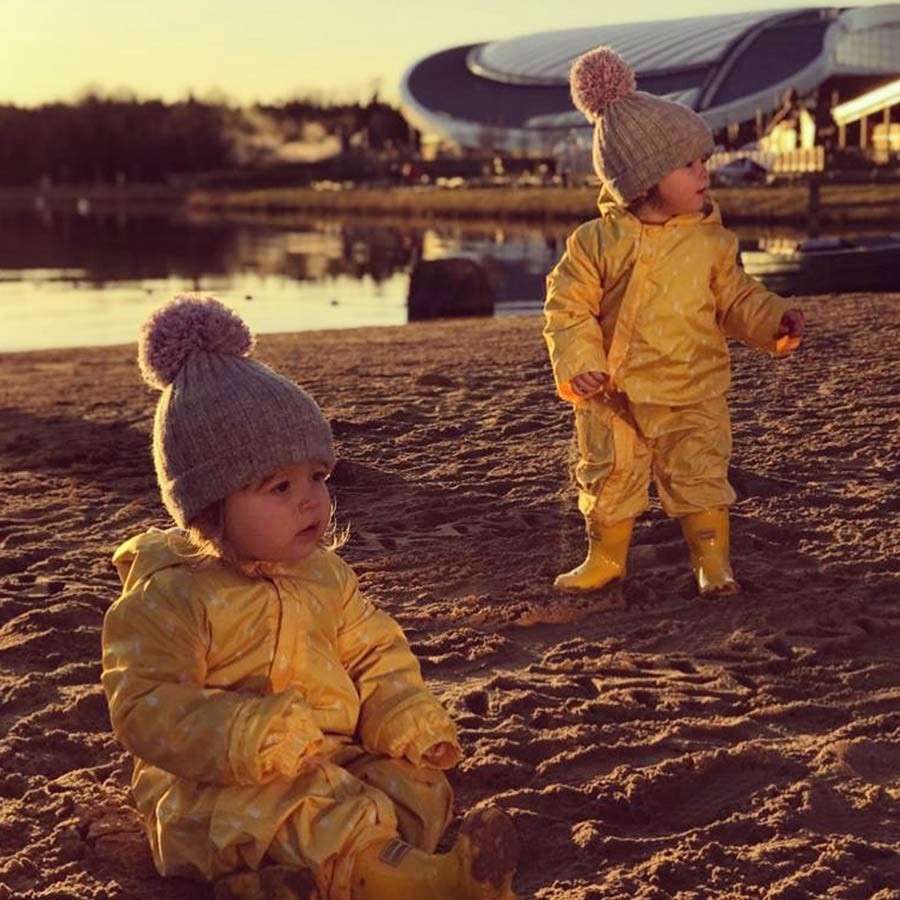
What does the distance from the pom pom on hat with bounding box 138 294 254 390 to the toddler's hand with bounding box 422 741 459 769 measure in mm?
816

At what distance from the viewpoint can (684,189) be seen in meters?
4.56

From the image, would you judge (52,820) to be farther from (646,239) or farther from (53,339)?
(53,339)

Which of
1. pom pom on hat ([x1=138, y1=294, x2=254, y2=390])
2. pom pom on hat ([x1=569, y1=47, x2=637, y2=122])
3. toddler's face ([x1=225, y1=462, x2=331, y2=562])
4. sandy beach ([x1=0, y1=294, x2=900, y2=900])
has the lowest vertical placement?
sandy beach ([x1=0, y1=294, x2=900, y2=900])

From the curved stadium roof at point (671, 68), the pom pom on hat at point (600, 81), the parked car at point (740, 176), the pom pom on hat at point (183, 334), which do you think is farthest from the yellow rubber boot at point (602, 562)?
the curved stadium roof at point (671, 68)

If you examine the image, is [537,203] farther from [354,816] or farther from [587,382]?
[354,816]

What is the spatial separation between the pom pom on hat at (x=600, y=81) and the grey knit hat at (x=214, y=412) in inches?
83.9

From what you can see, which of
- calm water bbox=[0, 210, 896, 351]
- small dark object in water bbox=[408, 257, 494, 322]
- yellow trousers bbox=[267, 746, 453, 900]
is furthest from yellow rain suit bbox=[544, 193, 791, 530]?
small dark object in water bbox=[408, 257, 494, 322]

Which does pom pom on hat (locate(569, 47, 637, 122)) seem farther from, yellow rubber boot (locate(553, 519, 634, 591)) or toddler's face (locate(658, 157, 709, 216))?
yellow rubber boot (locate(553, 519, 634, 591))

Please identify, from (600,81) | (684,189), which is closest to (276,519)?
(684,189)

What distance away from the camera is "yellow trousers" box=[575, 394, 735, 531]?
15.2 feet

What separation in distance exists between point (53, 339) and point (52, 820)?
43.6 ft

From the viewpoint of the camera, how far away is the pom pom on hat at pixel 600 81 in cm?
466

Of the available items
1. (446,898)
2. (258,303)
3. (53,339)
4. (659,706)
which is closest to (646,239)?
(659,706)

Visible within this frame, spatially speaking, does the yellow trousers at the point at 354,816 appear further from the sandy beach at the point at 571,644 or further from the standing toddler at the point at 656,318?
the standing toddler at the point at 656,318
